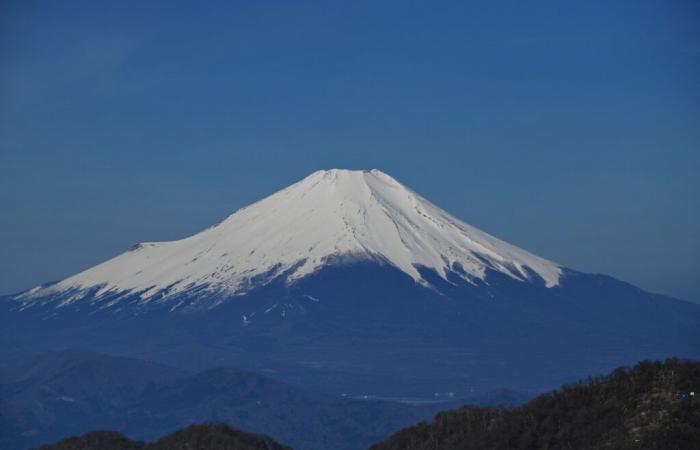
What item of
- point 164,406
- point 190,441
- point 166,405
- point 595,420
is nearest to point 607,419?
point 595,420

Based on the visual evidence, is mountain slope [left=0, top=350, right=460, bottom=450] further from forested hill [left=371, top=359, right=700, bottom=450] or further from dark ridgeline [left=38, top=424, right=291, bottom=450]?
forested hill [left=371, top=359, right=700, bottom=450]

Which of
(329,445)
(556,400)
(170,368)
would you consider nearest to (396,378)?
(170,368)

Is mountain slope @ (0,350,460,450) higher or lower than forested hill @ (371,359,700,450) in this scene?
higher

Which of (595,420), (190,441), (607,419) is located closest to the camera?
(607,419)

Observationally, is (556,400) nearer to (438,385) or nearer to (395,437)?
(395,437)

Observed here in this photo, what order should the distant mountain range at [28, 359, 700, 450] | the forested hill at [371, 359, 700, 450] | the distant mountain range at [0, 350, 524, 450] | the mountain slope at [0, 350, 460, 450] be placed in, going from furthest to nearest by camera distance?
1. the mountain slope at [0, 350, 460, 450]
2. the distant mountain range at [0, 350, 524, 450]
3. the distant mountain range at [28, 359, 700, 450]
4. the forested hill at [371, 359, 700, 450]

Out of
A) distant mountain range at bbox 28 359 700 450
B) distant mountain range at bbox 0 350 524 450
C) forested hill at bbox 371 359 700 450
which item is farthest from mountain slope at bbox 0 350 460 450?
forested hill at bbox 371 359 700 450

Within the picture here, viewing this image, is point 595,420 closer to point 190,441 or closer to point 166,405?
point 190,441
